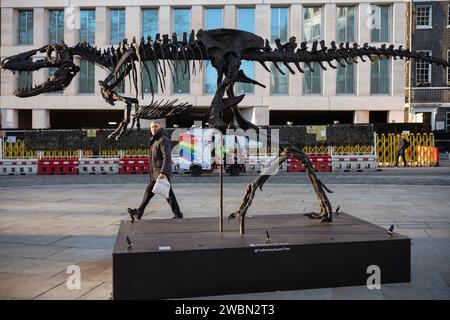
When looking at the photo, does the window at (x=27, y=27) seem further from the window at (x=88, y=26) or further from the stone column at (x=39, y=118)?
the stone column at (x=39, y=118)

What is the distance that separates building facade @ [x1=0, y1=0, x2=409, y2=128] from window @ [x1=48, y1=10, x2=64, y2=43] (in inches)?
3.0

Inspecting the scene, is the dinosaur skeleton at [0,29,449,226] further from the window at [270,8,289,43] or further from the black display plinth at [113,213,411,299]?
the window at [270,8,289,43]

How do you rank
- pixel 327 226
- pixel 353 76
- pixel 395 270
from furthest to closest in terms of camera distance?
pixel 353 76
pixel 327 226
pixel 395 270

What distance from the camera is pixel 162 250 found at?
5.27 metres

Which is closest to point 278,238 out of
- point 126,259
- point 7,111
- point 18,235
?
point 126,259

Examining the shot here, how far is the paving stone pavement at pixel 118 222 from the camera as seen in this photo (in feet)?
18.6

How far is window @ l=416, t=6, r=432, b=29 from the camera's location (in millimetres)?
36531

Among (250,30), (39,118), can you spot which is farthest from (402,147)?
(39,118)

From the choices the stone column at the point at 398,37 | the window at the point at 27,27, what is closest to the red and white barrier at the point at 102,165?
the window at the point at 27,27

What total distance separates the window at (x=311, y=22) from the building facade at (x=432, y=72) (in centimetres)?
724

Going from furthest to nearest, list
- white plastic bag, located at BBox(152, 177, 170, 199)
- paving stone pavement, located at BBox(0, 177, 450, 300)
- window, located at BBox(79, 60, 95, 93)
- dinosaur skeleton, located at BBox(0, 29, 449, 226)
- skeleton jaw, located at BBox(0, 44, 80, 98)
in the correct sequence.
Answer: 1. window, located at BBox(79, 60, 95, 93)
2. white plastic bag, located at BBox(152, 177, 170, 199)
3. skeleton jaw, located at BBox(0, 44, 80, 98)
4. dinosaur skeleton, located at BBox(0, 29, 449, 226)
5. paving stone pavement, located at BBox(0, 177, 450, 300)

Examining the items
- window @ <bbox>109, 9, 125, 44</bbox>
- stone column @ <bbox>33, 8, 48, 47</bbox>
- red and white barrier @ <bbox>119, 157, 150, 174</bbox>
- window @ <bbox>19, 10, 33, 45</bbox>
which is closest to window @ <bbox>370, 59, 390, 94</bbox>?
window @ <bbox>109, 9, 125, 44</bbox>
